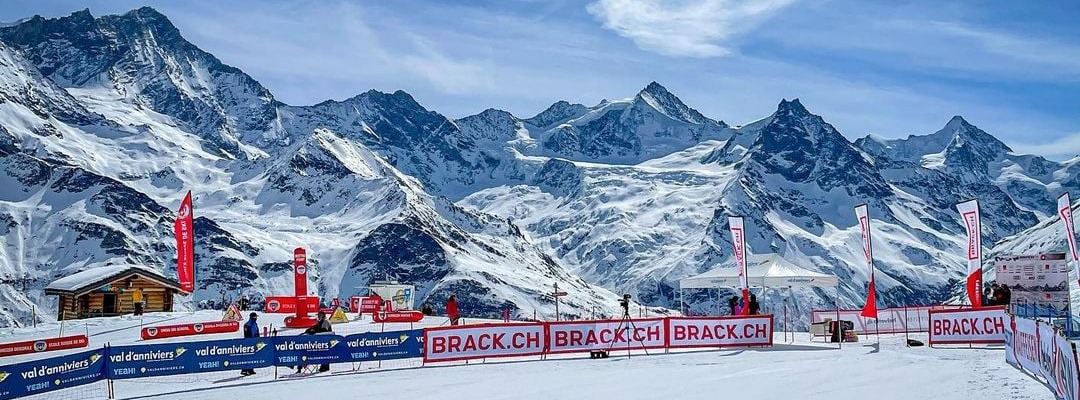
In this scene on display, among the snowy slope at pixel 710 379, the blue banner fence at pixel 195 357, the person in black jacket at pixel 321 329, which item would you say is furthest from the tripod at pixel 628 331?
the person in black jacket at pixel 321 329

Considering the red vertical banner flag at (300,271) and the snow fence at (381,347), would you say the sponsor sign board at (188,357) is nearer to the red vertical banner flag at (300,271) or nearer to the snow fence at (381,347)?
the snow fence at (381,347)

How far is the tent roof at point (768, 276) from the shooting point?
140 feet

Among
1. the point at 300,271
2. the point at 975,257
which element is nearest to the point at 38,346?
the point at 300,271

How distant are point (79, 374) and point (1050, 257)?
111 ft

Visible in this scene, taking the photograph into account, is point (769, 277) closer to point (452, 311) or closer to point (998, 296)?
point (998, 296)

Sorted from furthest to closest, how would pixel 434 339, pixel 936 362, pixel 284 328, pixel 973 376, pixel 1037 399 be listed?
pixel 284 328 < pixel 434 339 < pixel 936 362 < pixel 973 376 < pixel 1037 399

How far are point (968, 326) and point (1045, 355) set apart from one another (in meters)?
14.5

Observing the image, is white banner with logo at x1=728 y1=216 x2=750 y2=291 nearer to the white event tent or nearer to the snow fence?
the white event tent

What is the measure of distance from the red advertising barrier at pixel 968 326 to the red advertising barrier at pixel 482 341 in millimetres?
14244

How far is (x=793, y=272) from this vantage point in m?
43.0

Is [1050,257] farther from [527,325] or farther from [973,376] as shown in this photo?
[527,325]

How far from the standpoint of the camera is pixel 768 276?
42.7 metres

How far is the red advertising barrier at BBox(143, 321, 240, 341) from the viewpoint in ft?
142

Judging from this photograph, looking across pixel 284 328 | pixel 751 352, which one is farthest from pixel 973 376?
pixel 284 328
